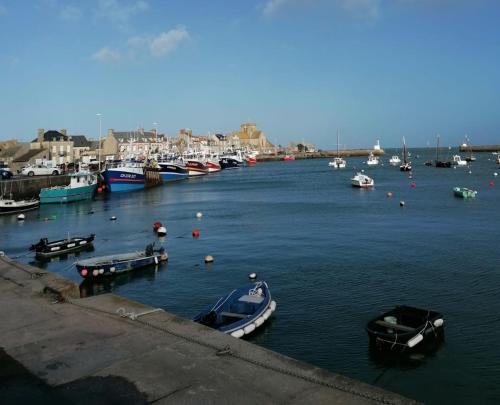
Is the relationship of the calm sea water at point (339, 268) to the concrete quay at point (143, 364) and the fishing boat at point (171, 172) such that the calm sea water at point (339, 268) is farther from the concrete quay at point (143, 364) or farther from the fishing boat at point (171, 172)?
the fishing boat at point (171, 172)

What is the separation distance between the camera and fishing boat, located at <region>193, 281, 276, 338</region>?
51.0 feet

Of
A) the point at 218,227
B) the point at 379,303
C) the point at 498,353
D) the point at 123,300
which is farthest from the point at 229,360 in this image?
the point at 218,227

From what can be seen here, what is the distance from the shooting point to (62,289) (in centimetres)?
1398

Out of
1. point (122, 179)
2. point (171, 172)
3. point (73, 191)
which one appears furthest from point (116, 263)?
point (171, 172)

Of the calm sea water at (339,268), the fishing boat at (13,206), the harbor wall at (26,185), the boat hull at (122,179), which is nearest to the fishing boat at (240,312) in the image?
the calm sea water at (339,268)

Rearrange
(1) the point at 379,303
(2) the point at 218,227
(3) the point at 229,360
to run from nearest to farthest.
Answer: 1. (3) the point at 229,360
2. (1) the point at 379,303
3. (2) the point at 218,227

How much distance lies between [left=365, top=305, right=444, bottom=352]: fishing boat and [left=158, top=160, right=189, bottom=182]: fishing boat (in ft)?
279

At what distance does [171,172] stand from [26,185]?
137ft

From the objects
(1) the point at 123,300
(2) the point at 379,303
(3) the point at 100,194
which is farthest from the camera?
(3) the point at 100,194

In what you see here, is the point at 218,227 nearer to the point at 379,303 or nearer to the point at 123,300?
the point at 379,303

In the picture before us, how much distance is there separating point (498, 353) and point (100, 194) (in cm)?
6401

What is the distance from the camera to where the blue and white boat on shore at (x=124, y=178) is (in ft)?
238

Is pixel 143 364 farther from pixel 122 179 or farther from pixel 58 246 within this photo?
pixel 122 179

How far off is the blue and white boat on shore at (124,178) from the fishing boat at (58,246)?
4194 centimetres
